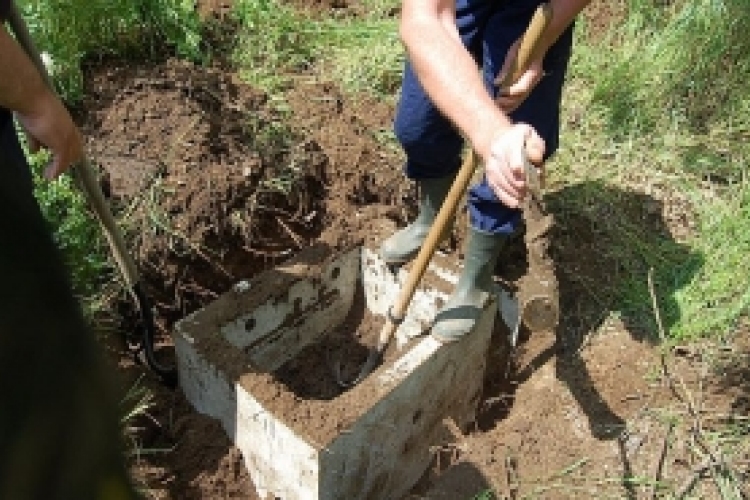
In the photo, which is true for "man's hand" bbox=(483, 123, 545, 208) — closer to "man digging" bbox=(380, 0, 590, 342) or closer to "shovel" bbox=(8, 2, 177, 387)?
"man digging" bbox=(380, 0, 590, 342)

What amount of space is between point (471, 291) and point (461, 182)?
0.63 m

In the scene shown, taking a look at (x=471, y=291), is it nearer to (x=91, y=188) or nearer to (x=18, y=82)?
(x=91, y=188)

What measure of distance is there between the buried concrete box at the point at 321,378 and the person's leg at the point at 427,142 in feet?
0.42

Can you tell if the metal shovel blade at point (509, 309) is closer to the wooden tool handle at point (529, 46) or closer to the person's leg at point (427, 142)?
the person's leg at point (427, 142)

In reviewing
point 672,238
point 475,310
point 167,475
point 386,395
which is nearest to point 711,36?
point 672,238

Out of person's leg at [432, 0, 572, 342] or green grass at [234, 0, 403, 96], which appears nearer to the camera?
person's leg at [432, 0, 572, 342]

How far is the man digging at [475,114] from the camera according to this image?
1.96m

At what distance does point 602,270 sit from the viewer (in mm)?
3432

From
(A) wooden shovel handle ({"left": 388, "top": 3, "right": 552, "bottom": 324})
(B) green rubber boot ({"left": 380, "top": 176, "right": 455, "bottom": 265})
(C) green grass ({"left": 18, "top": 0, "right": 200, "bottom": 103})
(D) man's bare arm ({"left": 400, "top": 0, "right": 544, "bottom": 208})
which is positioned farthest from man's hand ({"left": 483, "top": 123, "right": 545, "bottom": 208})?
(C) green grass ({"left": 18, "top": 0, "right": 200, "bottom": 103})

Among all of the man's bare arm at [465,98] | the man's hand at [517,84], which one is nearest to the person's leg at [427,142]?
the man's hand at [517,84]

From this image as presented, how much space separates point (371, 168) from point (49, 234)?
3.17m

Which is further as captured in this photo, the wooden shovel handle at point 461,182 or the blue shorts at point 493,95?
the blue shorts at point 493,95

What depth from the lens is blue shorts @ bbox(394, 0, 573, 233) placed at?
2.57 meters

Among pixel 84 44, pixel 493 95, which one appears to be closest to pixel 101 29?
pixel 84 44
